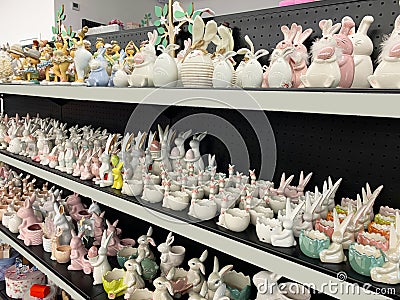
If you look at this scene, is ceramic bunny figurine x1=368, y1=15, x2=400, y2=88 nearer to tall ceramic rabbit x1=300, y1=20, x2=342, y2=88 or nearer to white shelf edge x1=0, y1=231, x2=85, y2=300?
tall ceramic rabbit x1=300, y1=20, x2=342, y2=88

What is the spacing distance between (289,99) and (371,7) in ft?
1.74

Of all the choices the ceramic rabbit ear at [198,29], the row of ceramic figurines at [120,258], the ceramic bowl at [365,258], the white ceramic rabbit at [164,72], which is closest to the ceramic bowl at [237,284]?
the row of ceramic figurines at [120,258]

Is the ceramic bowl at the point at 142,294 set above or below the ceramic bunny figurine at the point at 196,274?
below

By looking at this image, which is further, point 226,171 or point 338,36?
point 226,171

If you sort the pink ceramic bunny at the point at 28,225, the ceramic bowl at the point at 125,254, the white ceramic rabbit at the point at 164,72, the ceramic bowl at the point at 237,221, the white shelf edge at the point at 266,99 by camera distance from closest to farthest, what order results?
the white shelf edge at the point at 266,99 → the ceramic bowl at the point at 237,221 → the white ceramic rabbit at the point at 164,72 → the ceramic bowl at the point at 125,254 → the pink ceramic bunny at the point at 28,225

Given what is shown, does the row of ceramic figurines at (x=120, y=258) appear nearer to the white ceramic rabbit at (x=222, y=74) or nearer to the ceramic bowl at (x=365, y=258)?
the ceramic bowl at (x=365, y=258)

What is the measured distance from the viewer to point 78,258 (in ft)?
5.49

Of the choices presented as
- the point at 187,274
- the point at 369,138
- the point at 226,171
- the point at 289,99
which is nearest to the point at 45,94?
the point at 226,171

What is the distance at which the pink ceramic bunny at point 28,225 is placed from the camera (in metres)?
1.94

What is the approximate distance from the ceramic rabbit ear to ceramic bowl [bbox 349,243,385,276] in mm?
818

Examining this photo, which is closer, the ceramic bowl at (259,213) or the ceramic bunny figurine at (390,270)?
the ceramic bunny figurine at (390,270)

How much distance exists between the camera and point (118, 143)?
65.7 inches

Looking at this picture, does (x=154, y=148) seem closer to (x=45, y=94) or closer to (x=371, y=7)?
(x=45, y=94)

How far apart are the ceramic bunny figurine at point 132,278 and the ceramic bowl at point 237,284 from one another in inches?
13.0
